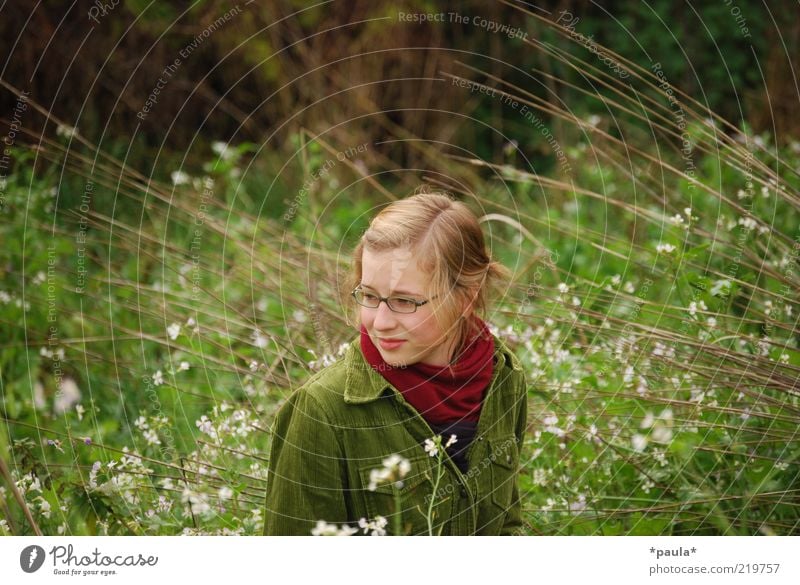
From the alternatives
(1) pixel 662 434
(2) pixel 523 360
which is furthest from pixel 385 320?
(2) pixel 523 360

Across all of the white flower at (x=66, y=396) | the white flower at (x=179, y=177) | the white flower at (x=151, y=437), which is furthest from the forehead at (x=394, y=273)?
the white flower at (x=66, y=396)

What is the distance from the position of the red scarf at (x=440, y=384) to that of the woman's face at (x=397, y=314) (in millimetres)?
24

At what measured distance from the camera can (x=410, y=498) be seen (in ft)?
5.72

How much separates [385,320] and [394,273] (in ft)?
0.31

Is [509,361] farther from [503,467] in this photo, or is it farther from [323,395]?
[323,395]

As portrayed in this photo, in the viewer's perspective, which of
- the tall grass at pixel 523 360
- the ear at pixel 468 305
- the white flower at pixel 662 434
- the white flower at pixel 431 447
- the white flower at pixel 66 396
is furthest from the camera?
the white flower at pixel 66 396

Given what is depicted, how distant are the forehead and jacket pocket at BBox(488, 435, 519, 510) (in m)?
0.39

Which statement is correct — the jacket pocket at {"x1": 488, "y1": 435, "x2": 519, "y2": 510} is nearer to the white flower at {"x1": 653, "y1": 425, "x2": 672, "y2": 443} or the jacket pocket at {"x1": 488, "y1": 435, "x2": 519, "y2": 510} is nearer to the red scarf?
the red scarf

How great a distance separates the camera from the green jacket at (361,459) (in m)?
1.61

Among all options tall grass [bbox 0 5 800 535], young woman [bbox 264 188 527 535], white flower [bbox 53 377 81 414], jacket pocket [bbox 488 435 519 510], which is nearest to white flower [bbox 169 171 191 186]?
tall grass [bbox 0 5 800 535]

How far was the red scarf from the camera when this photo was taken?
168 centimetres

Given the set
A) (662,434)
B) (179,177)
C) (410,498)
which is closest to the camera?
(410,498)

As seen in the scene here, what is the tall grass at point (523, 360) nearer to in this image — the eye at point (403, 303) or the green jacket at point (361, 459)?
the green jacket at point (361, 459)
